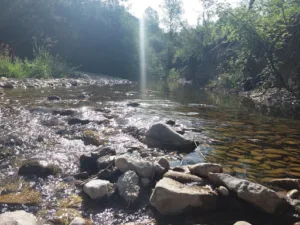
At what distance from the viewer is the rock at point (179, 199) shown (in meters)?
2.40

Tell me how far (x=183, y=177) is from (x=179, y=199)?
0.44 m

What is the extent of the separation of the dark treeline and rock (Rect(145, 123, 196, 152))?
6654 mm

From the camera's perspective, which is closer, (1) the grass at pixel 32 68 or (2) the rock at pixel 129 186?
(2) the rock at pixel 129 186

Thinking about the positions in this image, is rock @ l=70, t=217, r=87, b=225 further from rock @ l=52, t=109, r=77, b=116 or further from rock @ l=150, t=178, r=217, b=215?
rock @ l=52, t=109, r=77, b=116

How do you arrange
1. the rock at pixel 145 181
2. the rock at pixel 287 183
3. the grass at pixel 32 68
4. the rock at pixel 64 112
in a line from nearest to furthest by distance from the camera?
the rock at pixel 145 181 < the rock at pixel 287 183 < the rock at pixel 64 112 < the grass at pixel 32 68

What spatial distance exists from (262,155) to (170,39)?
1822 inches

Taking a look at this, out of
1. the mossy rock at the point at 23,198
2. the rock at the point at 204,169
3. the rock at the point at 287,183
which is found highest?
the rock at the point at 204,169

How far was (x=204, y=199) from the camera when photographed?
97.3 inches

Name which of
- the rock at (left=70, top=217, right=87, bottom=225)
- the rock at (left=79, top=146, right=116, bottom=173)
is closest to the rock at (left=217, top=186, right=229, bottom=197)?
the rock at (left=70, top=217, right=87, bottom=225)

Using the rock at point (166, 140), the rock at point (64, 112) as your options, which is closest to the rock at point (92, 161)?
the rock at point (166, 140)

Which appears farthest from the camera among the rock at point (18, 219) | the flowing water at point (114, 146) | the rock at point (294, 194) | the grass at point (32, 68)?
the grass at point (32, 68)

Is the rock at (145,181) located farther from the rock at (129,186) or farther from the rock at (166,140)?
the rock at (166,140)

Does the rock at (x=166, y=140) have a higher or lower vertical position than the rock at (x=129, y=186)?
higher

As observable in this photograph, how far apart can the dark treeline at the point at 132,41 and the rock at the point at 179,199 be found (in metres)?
8.30
